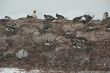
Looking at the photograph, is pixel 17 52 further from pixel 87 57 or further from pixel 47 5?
pixel 47 5

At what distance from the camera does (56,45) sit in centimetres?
1419

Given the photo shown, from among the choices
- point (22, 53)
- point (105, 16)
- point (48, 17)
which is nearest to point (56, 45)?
point (22, 53)

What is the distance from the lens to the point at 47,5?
17.1m

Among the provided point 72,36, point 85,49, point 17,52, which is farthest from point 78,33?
point 17,52

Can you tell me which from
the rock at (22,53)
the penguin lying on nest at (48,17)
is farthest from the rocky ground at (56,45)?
the penguin lying on nest at (48,17)

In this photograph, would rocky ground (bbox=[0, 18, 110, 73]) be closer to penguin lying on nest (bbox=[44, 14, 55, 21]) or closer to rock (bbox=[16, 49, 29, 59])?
rock (bbox=[16, 49, 29, 59])

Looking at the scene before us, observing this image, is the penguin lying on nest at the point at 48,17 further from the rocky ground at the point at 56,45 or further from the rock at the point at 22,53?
the rock at the point at 22,53

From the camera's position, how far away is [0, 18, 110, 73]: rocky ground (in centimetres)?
1327

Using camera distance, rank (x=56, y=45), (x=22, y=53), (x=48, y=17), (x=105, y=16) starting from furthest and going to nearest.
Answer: (x=48, y=17)
(x=105, y=16)
(x=56, y=45)
(x=22, y=53)

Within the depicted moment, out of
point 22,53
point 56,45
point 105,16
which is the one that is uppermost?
point 105,16

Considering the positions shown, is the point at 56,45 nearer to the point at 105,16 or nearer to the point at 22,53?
the point at 22,53

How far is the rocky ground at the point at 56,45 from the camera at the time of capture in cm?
1327

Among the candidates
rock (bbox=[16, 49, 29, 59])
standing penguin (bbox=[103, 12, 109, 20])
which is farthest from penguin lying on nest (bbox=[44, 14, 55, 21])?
rock (bbox=[16, 49, 29, 59])

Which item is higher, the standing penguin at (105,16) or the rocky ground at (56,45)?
the standing penguin at (105,16)
